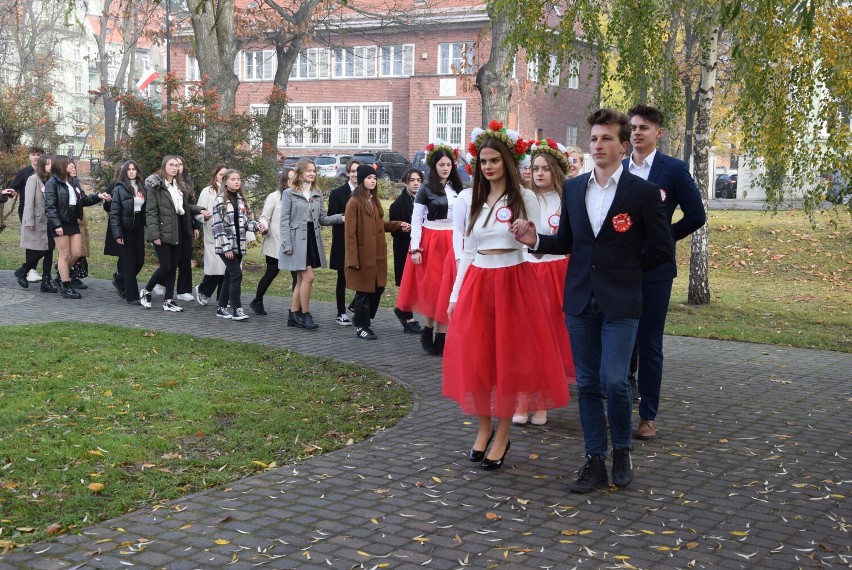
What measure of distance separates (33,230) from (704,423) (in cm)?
1116

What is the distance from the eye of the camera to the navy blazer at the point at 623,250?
20.0 ft

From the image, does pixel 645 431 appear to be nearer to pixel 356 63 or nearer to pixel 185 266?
pixel 185 266

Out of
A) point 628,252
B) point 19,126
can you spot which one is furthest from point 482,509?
point 19,126

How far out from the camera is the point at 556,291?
27.2 ft

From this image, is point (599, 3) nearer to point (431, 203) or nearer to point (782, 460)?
point (431, 203)

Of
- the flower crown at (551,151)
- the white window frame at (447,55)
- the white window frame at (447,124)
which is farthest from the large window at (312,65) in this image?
the flower crown at (551,151)

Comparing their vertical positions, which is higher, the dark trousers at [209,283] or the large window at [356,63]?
the large window at [356,63]

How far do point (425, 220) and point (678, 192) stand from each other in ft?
14.4

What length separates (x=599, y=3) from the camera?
15297 mm

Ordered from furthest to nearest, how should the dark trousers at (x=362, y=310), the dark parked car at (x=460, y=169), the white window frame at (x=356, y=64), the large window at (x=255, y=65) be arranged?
the large window at (x=255, y=65) → the white window frame at (x=356, y=64) → the dark trousers at (x=362, y=310) → the dark parked car at (x=460, y=169)

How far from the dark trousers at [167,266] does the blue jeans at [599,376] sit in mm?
8715

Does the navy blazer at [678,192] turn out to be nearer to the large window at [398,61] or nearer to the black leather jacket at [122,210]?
the black leather jacket at [122,210]

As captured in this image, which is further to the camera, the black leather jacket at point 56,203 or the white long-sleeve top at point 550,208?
the black leather jacket at point 56,203

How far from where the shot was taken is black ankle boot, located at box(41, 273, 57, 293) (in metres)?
15.7
